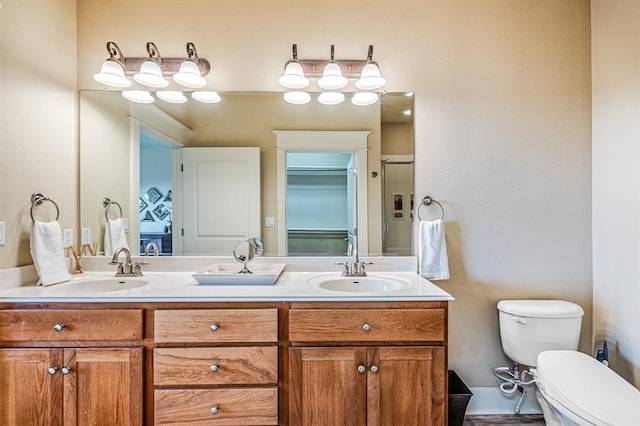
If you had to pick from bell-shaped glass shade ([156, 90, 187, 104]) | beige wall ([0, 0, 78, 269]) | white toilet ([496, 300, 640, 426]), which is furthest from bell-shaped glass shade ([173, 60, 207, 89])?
white toilet ([496, 300, 640, 426])

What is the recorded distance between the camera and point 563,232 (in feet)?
6.38

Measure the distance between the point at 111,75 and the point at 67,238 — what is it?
955 mm

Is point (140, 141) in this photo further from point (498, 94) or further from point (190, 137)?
point (498, 94)

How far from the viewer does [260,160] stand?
198 centimetres

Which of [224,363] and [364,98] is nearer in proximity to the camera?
[224,363]

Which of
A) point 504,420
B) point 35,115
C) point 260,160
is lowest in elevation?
point 504,420

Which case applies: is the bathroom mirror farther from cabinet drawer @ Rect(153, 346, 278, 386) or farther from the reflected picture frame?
cabinet drawer @ Rect(153, 346, 278, 386)

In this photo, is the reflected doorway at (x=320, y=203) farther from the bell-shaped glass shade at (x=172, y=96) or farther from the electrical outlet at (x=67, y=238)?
the electrical outlet at (x=67, y=238)

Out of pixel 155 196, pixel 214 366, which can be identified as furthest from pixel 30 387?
pixel 155 196

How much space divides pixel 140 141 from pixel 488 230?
2.19 meters

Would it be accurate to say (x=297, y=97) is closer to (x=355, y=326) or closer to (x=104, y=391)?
(x=355, y=326)

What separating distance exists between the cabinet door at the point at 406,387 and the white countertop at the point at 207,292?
240 mm

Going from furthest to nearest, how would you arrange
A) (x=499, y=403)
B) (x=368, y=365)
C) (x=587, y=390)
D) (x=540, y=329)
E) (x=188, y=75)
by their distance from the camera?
1. (x=499, y=403)
2. (x=188, y=75)
3. (x=540, y=329)
4. (x=368, y=365)
5. (x=587, y=390)

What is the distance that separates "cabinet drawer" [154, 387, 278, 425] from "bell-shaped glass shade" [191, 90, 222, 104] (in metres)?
1.55
